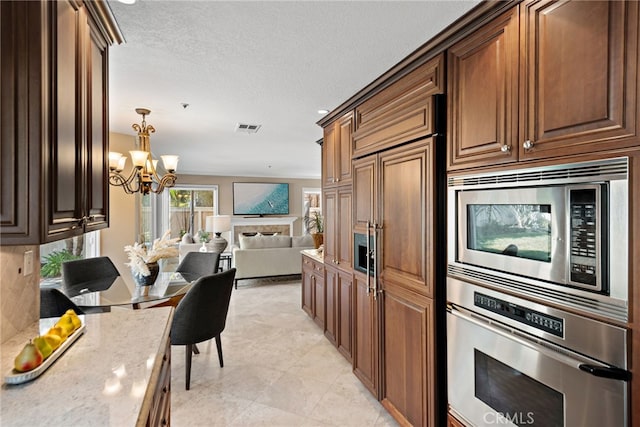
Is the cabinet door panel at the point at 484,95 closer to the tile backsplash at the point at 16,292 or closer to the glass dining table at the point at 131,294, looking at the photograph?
the tile backsplash at the point at 16,292

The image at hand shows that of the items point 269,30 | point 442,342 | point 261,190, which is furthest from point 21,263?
point 261,190

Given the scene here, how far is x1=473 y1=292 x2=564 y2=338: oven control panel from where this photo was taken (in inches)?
46.4

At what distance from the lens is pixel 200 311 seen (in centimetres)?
259

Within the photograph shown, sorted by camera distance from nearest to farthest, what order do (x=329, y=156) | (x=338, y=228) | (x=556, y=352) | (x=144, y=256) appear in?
1. (x=556, y=352)
2. (x=144, y=256)
3. (x=338, y=228)
4. (x=329, y=156)

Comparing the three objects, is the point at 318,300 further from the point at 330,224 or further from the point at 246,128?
the point at 246,128

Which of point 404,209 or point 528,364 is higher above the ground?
point 404,209

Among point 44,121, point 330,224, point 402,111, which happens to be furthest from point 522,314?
point 330,224

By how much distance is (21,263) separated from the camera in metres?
1.46

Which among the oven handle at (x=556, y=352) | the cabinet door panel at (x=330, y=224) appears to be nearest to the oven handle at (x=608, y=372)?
the oven handle at (x=556, y=352)

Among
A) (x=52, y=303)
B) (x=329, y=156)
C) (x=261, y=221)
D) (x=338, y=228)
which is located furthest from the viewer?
(x=261, y=221)

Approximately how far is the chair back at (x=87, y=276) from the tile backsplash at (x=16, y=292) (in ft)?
4.49

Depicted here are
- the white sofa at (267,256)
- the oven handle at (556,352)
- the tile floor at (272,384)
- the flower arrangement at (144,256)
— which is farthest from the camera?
the white sofa at (267,256)

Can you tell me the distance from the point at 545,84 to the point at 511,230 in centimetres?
59

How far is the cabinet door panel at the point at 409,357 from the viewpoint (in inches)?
69.9
